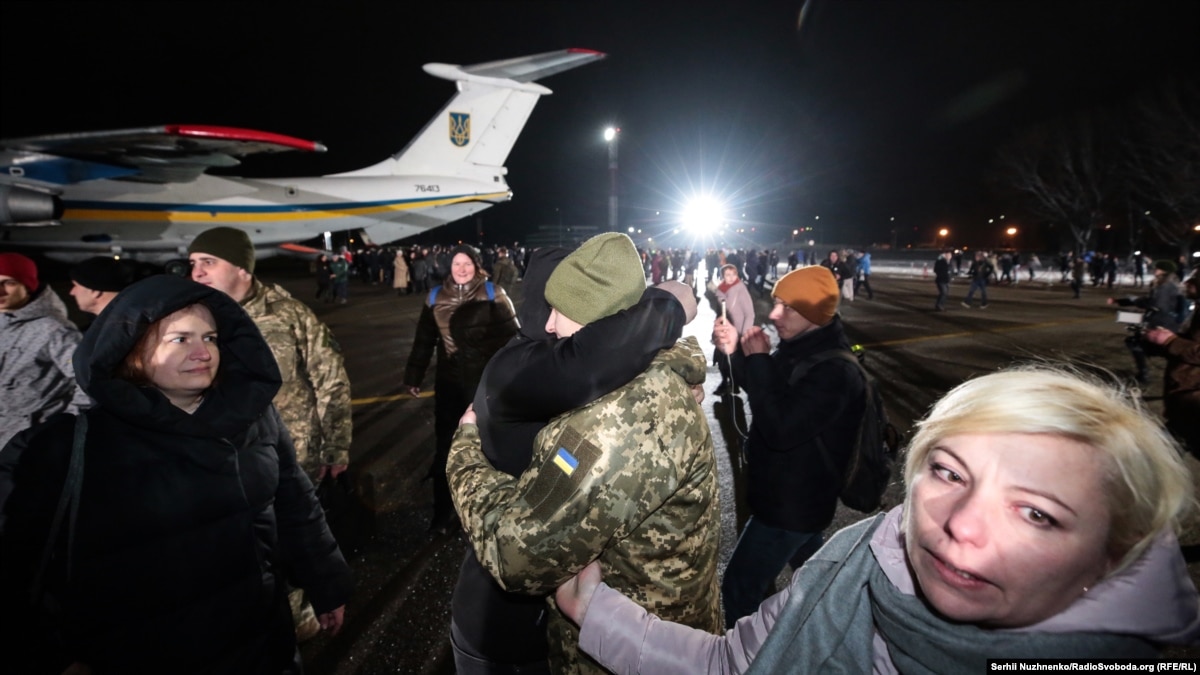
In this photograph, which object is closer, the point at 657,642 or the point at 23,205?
the point at 657,642

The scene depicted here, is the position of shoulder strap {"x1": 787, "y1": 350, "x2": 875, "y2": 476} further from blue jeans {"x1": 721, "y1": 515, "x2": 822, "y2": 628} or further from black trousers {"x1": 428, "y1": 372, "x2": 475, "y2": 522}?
black trousers {"x1": 428, "y1": 372, "x2": 475, "y2": 522}

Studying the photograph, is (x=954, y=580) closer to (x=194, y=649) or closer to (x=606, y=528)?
(x=606, y=528)

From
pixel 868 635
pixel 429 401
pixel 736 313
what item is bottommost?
pixel 429 401

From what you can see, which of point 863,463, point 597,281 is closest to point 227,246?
point 597,281

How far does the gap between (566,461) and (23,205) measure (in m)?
14.0

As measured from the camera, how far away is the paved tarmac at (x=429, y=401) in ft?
8.98

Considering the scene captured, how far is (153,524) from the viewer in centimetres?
138

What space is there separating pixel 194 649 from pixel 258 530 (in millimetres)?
340

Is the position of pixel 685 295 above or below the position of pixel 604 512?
above

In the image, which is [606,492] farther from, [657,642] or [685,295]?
[685,295]

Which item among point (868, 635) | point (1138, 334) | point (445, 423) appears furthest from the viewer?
point (1138, 334)

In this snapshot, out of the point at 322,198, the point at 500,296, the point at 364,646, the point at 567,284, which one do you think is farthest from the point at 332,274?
the point at 567,284

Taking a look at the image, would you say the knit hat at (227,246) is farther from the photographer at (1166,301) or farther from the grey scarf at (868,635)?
the photographer at (1166,301)

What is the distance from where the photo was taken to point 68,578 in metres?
1.28
